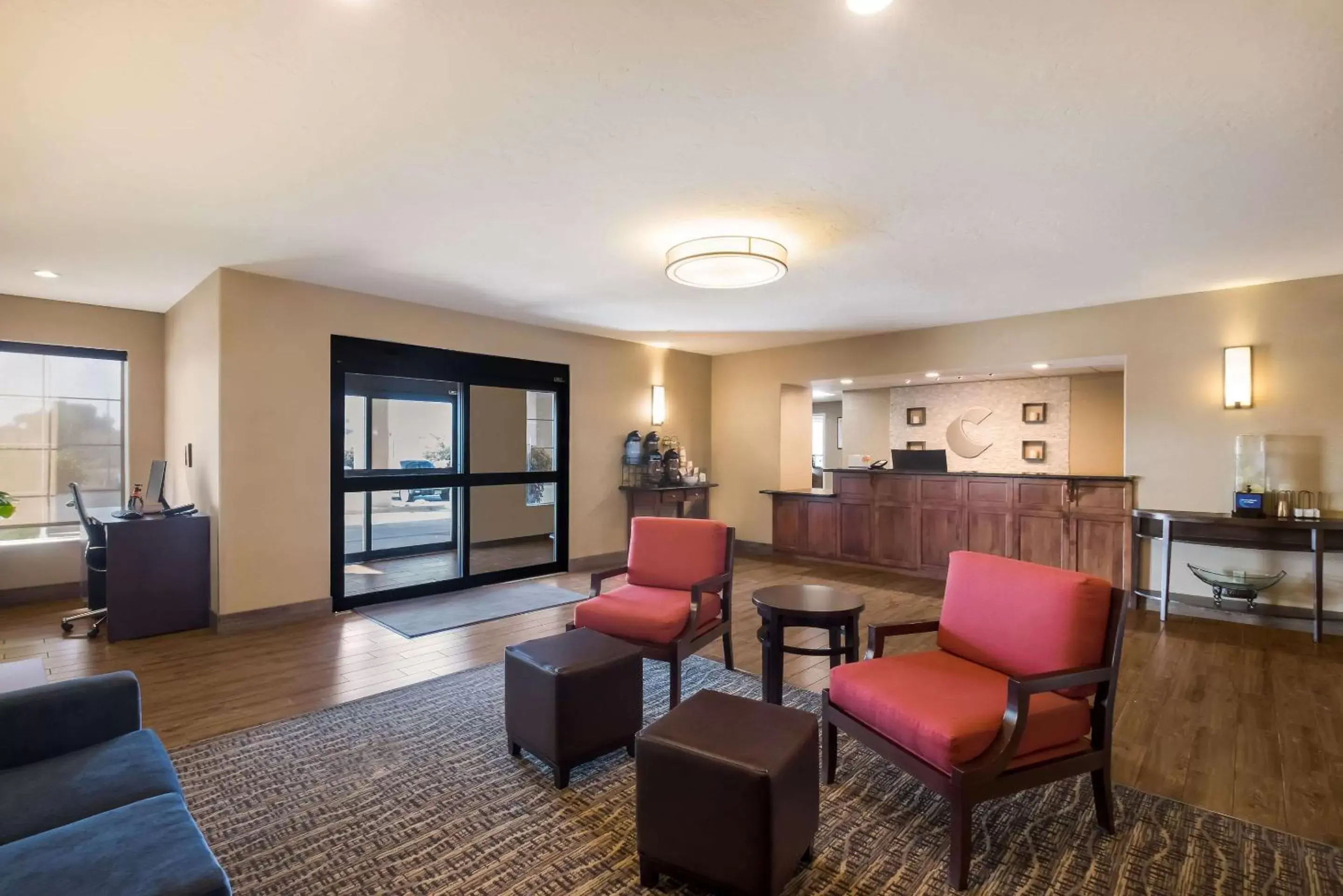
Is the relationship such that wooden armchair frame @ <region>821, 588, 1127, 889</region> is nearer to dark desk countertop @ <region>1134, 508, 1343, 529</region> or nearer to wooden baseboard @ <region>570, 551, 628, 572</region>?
dark desk countertop @ <region>1134, 508, 1343, 529</region>

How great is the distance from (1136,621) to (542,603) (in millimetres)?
4834

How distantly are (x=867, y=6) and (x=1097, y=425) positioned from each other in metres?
8.24

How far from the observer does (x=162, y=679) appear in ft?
12.0

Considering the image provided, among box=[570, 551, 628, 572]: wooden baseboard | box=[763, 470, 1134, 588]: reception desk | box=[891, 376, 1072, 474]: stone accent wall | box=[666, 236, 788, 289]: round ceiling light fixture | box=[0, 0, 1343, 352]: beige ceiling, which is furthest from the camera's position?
box=[891, 376, 1072, 474]: stone accent wall

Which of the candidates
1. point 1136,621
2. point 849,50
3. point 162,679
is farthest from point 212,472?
point 1136,621

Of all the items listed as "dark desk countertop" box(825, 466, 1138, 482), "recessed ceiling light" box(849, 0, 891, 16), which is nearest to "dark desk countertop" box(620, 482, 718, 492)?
"dark desk countertop" box(825, 466, 1138, 482)

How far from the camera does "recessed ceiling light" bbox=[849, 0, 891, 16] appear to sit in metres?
1.79

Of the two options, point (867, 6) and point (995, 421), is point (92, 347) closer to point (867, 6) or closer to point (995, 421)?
point (867, 6)

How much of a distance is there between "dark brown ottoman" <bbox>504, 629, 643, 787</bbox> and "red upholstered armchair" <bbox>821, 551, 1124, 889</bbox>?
85 cm

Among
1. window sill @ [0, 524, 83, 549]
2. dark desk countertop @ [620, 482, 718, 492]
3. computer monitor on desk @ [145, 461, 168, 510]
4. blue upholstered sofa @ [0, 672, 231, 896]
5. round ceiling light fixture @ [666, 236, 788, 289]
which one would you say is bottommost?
blue upholstered sofa @ [0, 672, 231, 896]

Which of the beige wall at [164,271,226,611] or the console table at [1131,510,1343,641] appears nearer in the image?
the console table at [1131,510,1343,641]

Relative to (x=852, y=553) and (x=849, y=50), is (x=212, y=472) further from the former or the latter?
(x=852, y=553)

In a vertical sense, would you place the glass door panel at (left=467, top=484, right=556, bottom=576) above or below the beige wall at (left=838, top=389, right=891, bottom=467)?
below

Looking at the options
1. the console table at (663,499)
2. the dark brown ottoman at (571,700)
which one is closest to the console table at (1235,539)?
the console table at (663,499)
